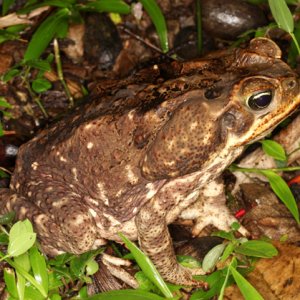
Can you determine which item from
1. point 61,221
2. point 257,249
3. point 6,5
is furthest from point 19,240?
point 6,5

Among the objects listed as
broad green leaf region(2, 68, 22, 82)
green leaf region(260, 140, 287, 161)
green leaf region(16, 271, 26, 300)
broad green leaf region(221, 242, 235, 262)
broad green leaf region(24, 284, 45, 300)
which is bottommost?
broad green leaf region(221, 242, 235, 262)

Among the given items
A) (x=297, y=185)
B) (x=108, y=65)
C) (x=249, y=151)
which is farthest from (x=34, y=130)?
(x=297, y=185)

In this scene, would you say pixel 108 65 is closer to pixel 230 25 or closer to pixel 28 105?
pixel 28 105

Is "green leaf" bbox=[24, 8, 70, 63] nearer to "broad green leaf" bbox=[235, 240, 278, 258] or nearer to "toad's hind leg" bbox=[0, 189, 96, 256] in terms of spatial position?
"toad's hind leg" bbox=[0, 189, 96, 256]

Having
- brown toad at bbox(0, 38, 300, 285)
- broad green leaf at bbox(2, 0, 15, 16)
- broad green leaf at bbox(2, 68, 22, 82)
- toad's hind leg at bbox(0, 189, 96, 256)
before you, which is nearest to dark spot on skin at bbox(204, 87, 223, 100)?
brown toad at bbox(0, 38, 300, 285)

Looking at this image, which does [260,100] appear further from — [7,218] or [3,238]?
[3,238]
